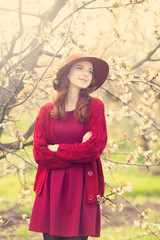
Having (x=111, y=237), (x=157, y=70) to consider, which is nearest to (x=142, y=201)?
(x=111, y=237)

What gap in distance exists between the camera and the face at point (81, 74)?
2842mm

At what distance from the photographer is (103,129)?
280 cm

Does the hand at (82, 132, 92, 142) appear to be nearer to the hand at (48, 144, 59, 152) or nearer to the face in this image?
the hand at (48, 144, 59, 152)

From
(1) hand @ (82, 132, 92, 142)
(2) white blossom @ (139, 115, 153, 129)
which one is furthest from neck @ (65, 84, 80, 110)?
(2) white blossom @ (139, 115, 153, 129)

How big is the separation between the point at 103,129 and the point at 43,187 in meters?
0.65

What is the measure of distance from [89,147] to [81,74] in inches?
24.1

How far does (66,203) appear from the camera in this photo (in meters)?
2.68

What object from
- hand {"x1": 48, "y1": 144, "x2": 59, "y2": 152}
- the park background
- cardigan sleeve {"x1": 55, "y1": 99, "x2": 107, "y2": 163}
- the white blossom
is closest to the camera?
cardigan sleeve {"x1": 55, "y1": 99, "x2": 107, "y2": 163}

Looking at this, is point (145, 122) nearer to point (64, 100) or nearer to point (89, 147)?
point (64, 100)

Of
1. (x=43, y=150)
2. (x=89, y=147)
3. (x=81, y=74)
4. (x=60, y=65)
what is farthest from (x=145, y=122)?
(x=43, y=150)

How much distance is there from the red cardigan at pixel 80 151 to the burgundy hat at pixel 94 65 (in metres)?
0.26

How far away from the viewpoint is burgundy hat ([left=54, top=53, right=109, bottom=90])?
283 cm

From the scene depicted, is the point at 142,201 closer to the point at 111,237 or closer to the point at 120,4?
the point at 111,237

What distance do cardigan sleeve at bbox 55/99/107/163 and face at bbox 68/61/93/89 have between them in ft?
0.81
